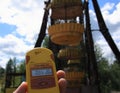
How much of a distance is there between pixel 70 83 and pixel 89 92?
3.57 feet

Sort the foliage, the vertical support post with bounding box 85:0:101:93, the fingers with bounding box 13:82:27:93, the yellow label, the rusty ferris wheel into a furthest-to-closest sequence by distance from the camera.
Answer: the foliage < the vertical support post with bounding box 85:0:101:93 < the rusty ferris wheel < the yellow label < the fingers with bounding box 13:82:27:93

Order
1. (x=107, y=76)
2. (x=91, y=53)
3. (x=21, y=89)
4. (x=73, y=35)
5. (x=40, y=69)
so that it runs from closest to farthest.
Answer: (x=21, y=89), (x=40, y=69), (x=73, y=35), (x=91, y=53), (x=107, y=76)

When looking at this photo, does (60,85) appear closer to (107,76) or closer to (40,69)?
(40,69)

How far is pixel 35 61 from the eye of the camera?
1797 mm

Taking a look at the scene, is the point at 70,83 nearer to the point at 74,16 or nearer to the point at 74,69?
the point at 74,69

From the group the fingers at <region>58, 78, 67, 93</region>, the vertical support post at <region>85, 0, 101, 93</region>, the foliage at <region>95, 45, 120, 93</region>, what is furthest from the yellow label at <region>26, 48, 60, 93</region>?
the foliage at <region>95, 45, 120, 93</region>

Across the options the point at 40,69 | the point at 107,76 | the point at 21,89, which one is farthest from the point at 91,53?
the point at 107,76

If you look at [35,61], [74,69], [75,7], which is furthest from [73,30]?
[35,61]

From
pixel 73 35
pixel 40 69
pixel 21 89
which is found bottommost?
pixel 21 89

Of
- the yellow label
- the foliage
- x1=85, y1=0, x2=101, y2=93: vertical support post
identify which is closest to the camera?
the yellow label

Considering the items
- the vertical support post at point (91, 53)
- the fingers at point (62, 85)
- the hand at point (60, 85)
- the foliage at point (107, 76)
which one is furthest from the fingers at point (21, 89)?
the foliage at point (107, 76)

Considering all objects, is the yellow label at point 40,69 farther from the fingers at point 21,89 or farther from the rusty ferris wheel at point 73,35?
the rusty ferris wheel at point 73,35

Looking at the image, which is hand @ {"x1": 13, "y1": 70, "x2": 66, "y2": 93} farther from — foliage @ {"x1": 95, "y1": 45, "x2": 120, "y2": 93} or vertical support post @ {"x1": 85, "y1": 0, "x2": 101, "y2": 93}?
foliage @ {"x1": 95, "y1": 45, "x2": 120, "y2": 93}

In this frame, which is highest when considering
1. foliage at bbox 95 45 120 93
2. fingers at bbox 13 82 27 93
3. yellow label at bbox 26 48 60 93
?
foliage at bbox 95 45 120 93
